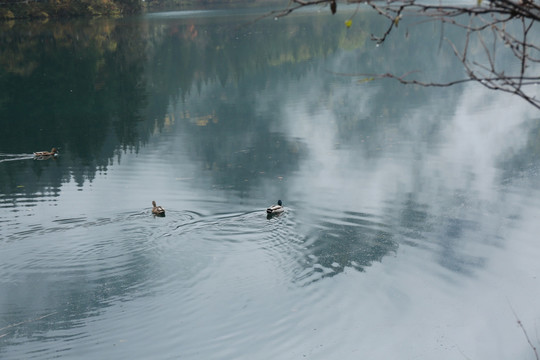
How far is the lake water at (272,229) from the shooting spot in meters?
10.4

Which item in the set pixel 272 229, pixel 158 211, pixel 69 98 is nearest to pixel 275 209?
pixel 272 229

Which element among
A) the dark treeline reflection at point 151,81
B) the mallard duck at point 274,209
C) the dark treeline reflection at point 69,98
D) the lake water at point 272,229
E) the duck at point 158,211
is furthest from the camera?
the dark treeline reflection at point 151,81

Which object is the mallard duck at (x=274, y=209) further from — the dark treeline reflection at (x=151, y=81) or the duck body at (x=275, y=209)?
the dark treeline reflection at (x=151, y=81)

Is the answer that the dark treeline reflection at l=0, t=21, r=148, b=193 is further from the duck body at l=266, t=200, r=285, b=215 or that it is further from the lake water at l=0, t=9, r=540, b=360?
the duck body at l=266, t=200, r=285, b=215

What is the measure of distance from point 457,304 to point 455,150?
12.6 metres

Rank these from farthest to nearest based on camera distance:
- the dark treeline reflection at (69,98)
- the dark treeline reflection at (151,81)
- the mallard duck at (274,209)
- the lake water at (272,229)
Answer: the dark treeline reflection at (151,81) → the dark treeline reflection at (69,98) → the mallard duck at (274,209) → the lake water at (272,229)

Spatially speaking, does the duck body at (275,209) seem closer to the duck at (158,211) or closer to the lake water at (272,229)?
the lake water at (272,229)

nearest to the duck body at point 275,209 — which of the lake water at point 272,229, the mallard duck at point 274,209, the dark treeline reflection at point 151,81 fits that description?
the mallard duck at point 274,209

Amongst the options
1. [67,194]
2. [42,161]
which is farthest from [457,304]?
[42,161]

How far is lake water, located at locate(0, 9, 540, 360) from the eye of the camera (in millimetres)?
10367

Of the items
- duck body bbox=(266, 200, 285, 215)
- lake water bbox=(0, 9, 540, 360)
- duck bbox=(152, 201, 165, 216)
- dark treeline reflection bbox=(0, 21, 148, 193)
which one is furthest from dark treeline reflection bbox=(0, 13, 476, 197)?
duck body bbox=(266, 200, 285, 215)

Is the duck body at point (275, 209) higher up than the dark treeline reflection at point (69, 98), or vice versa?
the dark treeline reflection at point (69, 98)

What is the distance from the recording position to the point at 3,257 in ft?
43.4

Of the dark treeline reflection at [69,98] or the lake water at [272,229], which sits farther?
the dark treeline reflection at [69,98]
